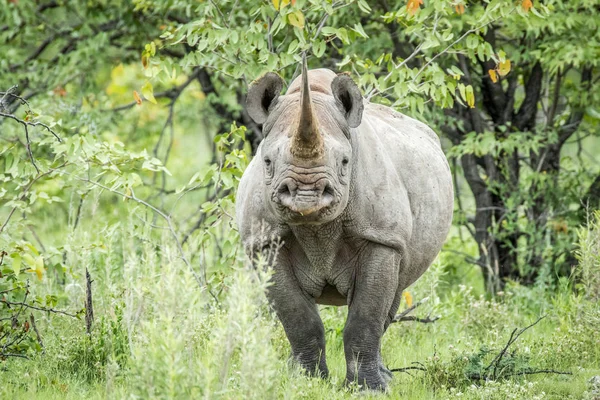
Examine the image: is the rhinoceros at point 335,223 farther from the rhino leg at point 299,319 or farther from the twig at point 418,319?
the twig at point 418,319

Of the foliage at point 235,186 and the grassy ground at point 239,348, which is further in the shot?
the foliage at point 235,186

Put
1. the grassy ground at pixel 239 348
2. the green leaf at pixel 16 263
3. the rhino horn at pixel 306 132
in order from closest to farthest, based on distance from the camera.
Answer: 1. the grassy ground at pixel 239 348
2. the rhino horn at pixel 306 132
3. the green leaf at pixel 16 263

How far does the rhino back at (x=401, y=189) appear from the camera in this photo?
6445 mm

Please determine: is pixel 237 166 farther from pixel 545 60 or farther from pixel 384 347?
pixel 545 60

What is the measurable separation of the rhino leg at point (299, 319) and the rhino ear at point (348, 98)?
1044mm

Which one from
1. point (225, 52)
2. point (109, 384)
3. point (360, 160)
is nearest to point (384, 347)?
point (360, 160)

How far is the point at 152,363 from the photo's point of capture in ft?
15.6

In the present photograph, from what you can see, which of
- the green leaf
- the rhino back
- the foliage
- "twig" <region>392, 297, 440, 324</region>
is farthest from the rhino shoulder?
the green leaf

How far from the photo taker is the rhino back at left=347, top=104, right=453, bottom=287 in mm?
6445

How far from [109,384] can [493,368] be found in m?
2.69

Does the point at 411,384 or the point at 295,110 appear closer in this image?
the point at 295,110

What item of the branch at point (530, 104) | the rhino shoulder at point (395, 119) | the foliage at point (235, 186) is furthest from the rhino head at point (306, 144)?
the branch at point (530, 104)

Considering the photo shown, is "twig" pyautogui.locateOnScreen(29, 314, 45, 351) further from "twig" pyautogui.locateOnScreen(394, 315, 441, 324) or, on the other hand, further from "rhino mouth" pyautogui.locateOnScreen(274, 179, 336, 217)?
"twig" pyautogui.locateOnScreen(394, 315, 441, 324)

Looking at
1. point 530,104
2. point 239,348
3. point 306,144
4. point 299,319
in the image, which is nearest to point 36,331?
point 239,348
